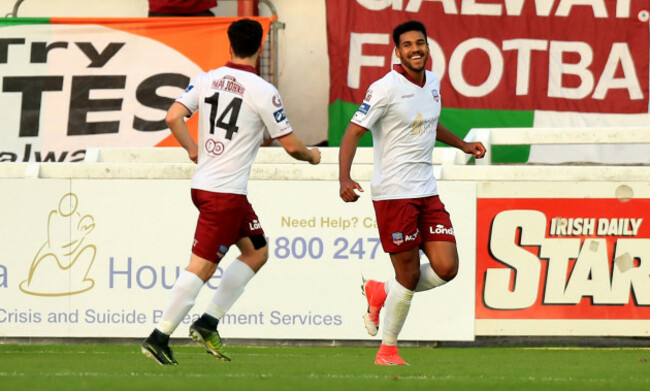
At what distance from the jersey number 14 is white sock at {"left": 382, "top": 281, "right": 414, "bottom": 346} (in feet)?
4.98

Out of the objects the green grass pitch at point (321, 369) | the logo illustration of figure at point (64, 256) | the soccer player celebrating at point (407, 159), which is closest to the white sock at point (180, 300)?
the green grass pitch at point (321, 369)

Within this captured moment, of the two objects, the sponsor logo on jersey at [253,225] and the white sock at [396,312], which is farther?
the white sock at [396,312]

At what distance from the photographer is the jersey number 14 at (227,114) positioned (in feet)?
25.1

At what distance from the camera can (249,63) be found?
7801 millimetres

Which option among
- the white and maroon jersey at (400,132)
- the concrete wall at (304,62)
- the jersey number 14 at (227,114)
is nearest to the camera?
the jersey number 14 at (227,114)

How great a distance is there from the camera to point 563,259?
10875 mm

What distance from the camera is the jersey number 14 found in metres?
7.64

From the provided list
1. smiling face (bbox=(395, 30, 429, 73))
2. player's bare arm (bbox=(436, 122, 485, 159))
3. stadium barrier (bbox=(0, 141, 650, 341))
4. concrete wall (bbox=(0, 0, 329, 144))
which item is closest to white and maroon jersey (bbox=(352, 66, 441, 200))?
smiling face (bbox=(395, 30, 429, 73))

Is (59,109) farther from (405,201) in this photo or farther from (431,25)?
(405,201)

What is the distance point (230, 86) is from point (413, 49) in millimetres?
1180

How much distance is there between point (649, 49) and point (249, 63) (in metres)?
7.28

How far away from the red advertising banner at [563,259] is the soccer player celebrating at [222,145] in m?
3.54

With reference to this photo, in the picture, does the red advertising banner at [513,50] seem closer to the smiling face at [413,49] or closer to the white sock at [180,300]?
the smiling face at [413,49]

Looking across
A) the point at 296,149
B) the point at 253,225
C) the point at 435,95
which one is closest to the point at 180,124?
A: the point at 296,149
